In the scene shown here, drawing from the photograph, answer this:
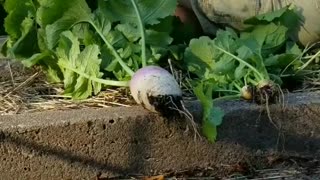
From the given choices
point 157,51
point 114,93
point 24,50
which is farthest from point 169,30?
point 24,50

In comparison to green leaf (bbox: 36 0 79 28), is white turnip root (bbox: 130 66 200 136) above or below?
below

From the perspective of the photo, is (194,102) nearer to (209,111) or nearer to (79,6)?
(209,111)

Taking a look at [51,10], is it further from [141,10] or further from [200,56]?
[200,56]

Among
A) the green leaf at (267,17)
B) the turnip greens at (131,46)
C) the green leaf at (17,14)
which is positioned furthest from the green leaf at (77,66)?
the green leaf at (267,17)

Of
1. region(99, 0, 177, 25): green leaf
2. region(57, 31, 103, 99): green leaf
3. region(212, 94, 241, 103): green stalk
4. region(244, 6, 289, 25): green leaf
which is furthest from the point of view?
region(244, 6, 289, 25): green leaf

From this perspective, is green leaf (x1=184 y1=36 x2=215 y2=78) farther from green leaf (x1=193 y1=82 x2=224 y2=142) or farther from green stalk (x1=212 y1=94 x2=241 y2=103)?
green leaf (x1=193 y1=82 x2=224 y2=142)

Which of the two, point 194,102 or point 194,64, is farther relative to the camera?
point 194,64

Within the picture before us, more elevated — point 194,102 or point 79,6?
point 79,6

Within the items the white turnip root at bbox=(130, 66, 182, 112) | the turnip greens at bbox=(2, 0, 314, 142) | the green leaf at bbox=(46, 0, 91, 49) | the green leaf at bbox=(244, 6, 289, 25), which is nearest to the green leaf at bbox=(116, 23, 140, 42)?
the turnip greens at bbox=(2, 0, 314, 142)
